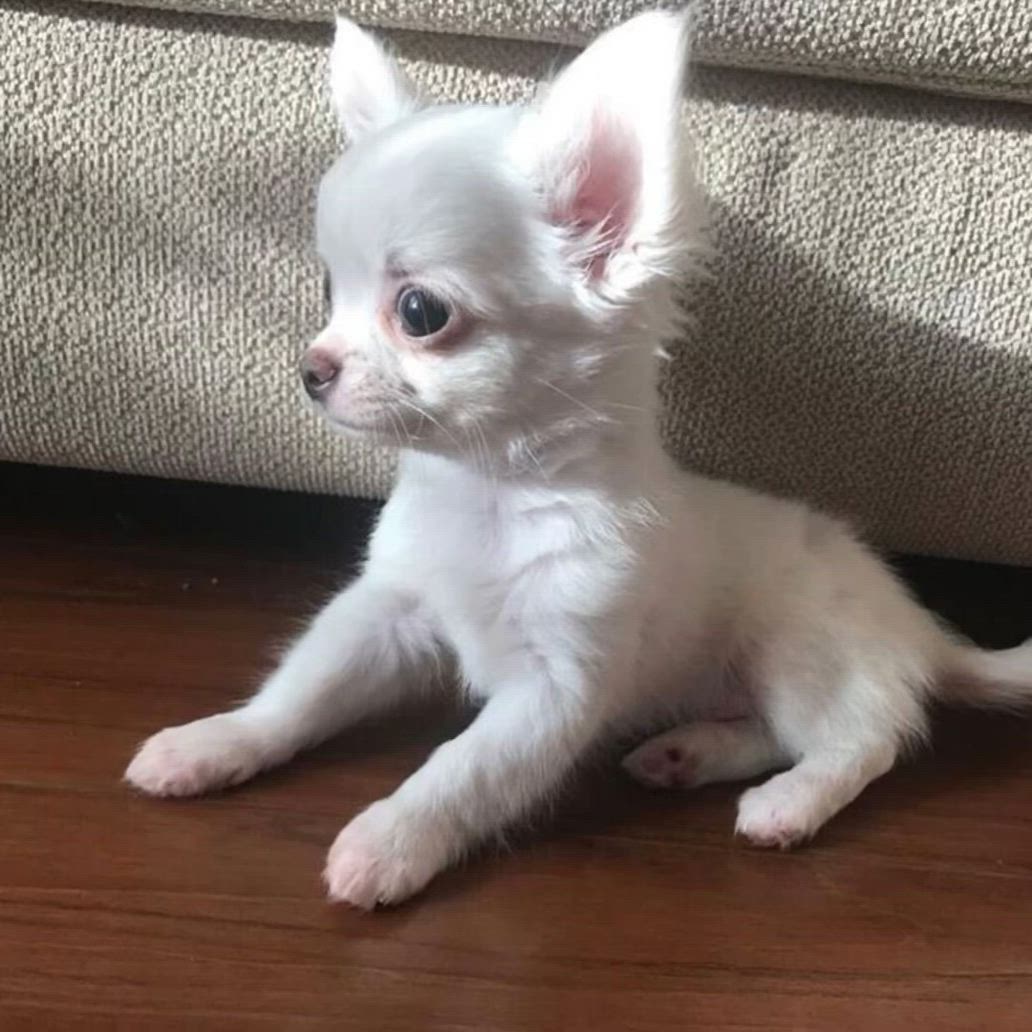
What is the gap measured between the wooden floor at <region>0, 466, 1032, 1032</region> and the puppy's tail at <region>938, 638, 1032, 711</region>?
0.05 m

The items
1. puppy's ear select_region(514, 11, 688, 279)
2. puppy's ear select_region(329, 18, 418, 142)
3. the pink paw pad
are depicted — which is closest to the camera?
puppy's ear select_region(514, 11, 688, 279)

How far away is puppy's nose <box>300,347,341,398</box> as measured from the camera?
1.00 meters

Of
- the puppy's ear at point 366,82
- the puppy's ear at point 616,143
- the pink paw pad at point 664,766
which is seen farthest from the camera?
the pink paw pad at point 664,766

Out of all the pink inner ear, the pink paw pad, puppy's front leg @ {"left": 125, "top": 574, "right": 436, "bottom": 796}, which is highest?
the pink inner ear

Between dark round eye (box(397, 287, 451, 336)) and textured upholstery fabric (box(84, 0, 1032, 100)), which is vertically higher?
textured upholstery fabric (box(84, 0, 1032, 100))

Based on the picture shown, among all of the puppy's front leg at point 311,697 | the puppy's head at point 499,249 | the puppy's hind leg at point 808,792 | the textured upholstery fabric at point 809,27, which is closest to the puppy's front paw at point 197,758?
the puppy's front leg at point 311,697

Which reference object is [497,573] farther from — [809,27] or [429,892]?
[809,27]

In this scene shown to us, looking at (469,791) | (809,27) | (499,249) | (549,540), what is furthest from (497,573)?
(809,27)

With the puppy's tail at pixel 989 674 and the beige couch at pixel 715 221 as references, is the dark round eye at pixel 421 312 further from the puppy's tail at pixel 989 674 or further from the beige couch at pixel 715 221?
the puppy's tail at pixel 989 674

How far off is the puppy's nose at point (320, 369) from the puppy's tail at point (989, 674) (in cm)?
66

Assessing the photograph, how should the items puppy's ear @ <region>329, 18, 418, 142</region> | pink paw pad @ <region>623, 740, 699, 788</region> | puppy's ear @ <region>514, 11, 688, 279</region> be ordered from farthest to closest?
1. pink paw pad @ <region>623, 740, 699, 788</region>
2. puppy's ear @ <region>329, 18, 418, 142</region>
3. puppy's ear @ <region>514, 11, 688, 279</region>

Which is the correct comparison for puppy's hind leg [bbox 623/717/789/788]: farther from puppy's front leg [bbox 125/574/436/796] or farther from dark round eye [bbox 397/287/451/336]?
dark round eye [bbox 397/287/451/336]

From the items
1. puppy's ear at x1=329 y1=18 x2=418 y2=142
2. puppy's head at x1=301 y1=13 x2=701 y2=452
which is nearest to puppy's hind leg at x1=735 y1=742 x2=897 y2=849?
puppy's head at x1=301 y1=13 x2=701 y2=452

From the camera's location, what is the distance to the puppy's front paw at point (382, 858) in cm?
102
